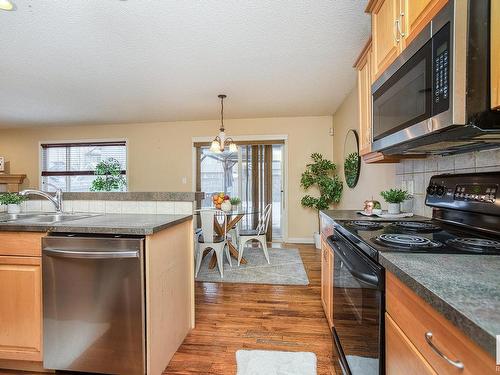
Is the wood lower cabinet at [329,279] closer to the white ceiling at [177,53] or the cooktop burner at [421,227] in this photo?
the cooktop burner at [421,227]

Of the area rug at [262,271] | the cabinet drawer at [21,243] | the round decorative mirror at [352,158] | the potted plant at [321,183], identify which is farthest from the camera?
the potted plant at [321,183]

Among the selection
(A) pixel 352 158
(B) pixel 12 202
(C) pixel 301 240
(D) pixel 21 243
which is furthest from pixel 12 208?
(C) pixel 301 240

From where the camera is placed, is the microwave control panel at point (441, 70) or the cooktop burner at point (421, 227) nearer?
the microwave control panel at point (441, 70)

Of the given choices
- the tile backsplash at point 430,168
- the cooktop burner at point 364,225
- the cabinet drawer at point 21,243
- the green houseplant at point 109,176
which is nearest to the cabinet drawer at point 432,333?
the cooktop burner at point 364,225

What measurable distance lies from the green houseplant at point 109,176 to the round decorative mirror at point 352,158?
4451 millimetres

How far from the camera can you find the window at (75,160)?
18.3ft

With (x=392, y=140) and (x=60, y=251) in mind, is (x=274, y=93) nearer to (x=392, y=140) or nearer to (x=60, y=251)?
(x=392, y=140)

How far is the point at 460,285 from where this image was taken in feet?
2.02

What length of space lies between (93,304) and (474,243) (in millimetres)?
1828

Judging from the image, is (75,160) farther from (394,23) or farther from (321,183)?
(394,23)

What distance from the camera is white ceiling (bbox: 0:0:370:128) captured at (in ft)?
6.28

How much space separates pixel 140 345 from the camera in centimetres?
139

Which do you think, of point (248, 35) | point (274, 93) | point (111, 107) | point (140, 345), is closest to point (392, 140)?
point (248, 35)

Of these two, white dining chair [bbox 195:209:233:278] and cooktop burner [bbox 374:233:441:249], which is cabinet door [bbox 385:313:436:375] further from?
white dining chair [bbox 195:209:233:278]
